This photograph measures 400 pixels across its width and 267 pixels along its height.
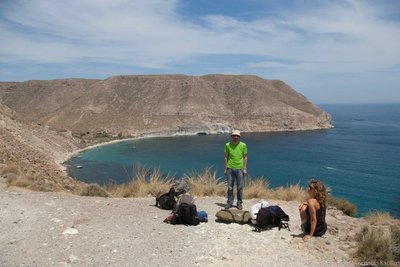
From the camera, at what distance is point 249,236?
7.45m

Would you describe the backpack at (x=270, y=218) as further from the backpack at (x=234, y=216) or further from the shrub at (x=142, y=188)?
the shrub at (x=142, y=188)

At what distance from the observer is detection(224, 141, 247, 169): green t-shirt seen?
938 cm

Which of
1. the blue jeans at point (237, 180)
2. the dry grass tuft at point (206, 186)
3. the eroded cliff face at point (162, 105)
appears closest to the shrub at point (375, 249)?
the blue jeans at point (237, 180)

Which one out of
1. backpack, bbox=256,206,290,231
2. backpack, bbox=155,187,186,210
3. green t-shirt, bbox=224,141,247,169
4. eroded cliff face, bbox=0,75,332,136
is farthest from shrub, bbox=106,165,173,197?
eroded cliff face, bbox=0,75,332,136

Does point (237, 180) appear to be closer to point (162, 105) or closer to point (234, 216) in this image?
point (234, 216)

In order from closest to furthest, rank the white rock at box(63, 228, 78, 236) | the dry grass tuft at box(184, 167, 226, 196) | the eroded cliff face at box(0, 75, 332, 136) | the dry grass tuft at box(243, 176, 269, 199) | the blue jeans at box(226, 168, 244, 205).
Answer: the white rock at box(63, 228, 78, 236) → the blue jeans at box(226, 168, 244, 205) → the dry grass tuft at box(243, 176, 269, 199) → the dry grass tuft at box(184, 167, 226, 196) → the eroded cliff face at box(0, 75, 332, 136)

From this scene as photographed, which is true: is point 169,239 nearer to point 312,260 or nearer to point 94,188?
point 312,260

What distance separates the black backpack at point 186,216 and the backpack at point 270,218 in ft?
4.44

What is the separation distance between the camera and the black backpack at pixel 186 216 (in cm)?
810

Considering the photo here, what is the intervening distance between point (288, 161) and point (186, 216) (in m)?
65.8

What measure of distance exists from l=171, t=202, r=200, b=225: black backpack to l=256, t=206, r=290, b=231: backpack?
4.44ft

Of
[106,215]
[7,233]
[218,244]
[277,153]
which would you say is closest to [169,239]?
[218,244]

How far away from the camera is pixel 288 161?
71.4 m

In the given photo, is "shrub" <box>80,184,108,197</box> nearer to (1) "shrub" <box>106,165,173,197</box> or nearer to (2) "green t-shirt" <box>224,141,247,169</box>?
(1) "shrub" <box>106,165,173,197</box>
